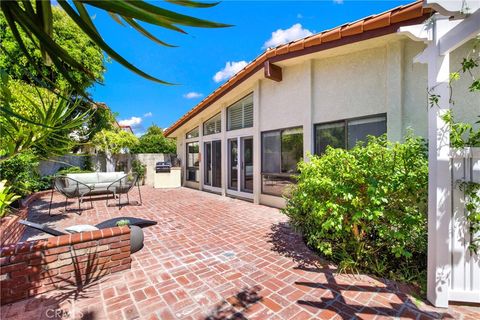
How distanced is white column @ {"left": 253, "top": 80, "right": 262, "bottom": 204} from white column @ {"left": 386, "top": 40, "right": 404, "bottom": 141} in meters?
4.02

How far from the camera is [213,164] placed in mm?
10914

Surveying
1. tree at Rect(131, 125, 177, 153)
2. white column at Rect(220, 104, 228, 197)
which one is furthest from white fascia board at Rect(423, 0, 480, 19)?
tree at Rect(131, 125, 177, 153)

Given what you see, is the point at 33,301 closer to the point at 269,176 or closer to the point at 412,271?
the point at 412,271

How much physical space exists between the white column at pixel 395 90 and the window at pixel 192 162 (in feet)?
30.7

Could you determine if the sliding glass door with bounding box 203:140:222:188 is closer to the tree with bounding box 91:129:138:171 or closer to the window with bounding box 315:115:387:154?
the window with bounding box 315:115:387:154

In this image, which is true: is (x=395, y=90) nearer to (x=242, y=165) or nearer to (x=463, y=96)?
(x=463, y=96)

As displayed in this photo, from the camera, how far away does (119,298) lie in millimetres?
2678

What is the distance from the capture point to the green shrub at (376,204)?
3.11 metres

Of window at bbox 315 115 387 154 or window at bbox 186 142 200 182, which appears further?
window at bbox 186 142 200 182

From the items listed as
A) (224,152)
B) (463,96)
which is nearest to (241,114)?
(224,152)

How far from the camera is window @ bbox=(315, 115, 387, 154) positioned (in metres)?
4.93

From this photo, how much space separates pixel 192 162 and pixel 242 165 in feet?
16.5

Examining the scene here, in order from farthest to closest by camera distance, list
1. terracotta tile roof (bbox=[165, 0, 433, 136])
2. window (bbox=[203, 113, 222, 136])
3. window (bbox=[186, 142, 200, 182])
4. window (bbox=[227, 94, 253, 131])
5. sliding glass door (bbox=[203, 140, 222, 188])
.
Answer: window (bbox=[186, 142, 200, 182]), window (bbox=[203, 113, 222, 136]), sliding glass door (bbox=[203, 140, 222, 188]), window (bbox=[227, 94, 253, 131]), terracotta tile roof (bbox=[165, 0, 433, 136])

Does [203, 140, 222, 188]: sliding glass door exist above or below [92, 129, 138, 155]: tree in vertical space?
below
